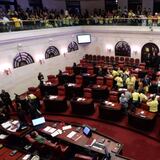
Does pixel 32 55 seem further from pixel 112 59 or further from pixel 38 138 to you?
pixel 38 138

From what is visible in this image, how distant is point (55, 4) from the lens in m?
20.7

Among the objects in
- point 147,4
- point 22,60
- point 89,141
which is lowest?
point 89,141

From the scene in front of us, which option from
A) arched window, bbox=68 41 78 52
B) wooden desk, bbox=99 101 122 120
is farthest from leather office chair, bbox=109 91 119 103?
arched window, bbox=68 41 78 52

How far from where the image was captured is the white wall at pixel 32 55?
12.8m

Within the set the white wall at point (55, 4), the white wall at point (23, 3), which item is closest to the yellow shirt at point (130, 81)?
the white wall at point (23, 3)

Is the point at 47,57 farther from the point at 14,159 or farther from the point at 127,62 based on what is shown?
the point at 14,159

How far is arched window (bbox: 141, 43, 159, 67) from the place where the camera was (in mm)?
16109

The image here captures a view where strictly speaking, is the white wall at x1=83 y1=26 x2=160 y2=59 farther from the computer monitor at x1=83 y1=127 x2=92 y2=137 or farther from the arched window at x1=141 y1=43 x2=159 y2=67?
the computer monitor at x1=83 y1=127 x2=92 y2=137

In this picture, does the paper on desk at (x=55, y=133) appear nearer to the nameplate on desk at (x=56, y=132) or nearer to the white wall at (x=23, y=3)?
the nameplate on desk at (x=56, y=132)

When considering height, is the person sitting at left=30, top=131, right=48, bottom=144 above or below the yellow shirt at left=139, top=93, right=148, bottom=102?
below

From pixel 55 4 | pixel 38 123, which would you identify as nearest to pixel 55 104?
pixel 38 123

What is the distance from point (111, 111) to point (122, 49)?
31.7ft

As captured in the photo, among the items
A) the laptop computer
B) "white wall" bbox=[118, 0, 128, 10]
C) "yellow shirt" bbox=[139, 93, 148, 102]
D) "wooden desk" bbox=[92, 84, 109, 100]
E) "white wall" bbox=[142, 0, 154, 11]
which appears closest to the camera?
the laptop computer

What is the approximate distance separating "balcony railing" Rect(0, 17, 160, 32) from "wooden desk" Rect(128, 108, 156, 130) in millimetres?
8461
